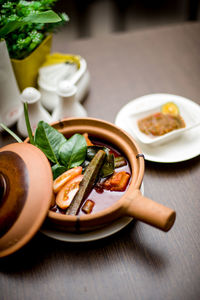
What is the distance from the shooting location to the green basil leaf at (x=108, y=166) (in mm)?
1075

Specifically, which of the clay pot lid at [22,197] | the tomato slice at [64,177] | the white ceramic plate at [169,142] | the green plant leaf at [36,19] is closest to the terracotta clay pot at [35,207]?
the clay pot lid at [22,197]

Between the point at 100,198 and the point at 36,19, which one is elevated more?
the point at 36,19

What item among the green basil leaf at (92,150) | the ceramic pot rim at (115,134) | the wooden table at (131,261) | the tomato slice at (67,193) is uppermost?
the ceramic pot rim at (115,134)

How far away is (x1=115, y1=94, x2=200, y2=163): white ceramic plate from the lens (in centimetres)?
122

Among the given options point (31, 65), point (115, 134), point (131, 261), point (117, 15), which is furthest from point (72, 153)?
point (117, 15)

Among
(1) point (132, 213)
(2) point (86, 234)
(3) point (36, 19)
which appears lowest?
(2) point (86, 234)

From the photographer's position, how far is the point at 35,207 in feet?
2.81

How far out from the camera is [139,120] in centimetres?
138

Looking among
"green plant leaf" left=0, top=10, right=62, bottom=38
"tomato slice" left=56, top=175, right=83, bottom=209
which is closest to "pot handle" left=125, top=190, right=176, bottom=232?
"tomato slice" left=56, top=175, right=83, bottom=209

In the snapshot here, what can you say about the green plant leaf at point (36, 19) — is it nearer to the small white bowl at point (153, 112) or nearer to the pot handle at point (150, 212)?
the small white bowl at point (153, 112)

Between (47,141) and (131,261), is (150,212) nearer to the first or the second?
(131,261)

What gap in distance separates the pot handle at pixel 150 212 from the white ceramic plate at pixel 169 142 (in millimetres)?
365

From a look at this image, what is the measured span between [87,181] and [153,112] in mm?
587

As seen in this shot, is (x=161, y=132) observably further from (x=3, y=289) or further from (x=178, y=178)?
(x=3, y=289)
